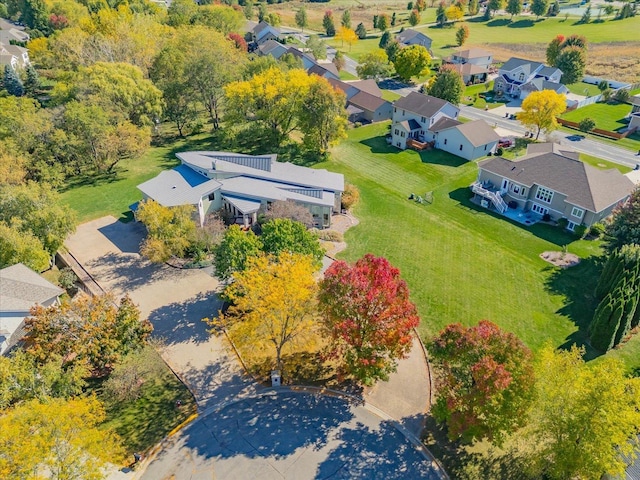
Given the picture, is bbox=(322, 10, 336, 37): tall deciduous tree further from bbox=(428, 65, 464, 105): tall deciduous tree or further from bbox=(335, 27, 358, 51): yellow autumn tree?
bbox=(428, 65, 464, 105): tall deciduous tree

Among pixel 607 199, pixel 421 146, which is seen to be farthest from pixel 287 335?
pixel 421 146

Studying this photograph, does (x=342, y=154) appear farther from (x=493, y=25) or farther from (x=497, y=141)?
(x=493, y=25)

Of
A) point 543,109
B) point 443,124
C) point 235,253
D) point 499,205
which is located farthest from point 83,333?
point 543,109

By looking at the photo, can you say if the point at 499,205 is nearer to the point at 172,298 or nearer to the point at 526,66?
the point at 172,298

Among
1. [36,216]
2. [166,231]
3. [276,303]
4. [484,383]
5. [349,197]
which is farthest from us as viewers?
[349,197]

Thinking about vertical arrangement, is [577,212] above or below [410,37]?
below

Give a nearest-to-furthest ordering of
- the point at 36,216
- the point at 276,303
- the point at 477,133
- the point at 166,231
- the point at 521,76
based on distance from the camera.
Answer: the point at 276,303 → the point at 36,216 → the point at 166,231 → the point at 477,133 → the point at 521,76

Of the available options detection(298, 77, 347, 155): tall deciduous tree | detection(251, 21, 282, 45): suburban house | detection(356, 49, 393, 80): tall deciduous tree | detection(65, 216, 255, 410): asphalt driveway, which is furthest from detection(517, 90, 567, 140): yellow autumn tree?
detection(251, 21, 282, 45): suburban house
